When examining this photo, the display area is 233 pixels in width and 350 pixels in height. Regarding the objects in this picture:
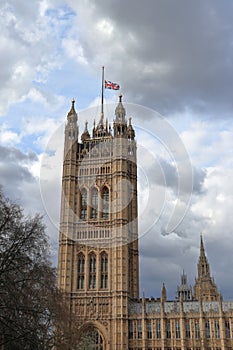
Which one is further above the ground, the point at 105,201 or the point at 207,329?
the point at 105,201

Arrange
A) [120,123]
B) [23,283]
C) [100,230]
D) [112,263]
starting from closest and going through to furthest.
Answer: [23,283] → [112,263] → [100,230] → [120,123]

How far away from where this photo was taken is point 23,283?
3238 cm

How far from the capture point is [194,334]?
271 ft

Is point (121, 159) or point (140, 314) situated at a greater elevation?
point (121, 159)

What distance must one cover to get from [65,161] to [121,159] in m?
12.9

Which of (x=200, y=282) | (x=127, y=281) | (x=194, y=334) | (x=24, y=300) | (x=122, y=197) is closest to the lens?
(x=24, y=300)

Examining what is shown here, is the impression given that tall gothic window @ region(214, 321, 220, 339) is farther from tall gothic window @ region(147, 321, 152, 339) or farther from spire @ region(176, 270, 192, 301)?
spire @ region(176, 270, 192, 301)

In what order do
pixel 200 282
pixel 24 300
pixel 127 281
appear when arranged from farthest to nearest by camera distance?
pixel 200 282 < pixel 127 281 < pixel 24 300

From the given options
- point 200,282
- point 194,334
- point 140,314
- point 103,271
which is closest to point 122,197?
point 103,271

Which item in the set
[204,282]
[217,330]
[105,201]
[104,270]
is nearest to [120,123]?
[105,201]

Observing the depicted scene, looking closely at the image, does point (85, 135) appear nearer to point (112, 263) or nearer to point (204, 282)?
point (112, 263)

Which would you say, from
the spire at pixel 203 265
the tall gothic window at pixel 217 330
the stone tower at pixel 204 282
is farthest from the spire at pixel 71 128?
the spire at pixel 203 265

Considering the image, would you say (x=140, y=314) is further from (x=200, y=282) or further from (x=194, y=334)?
(x=200, y=282)

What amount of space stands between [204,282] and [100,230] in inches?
2410
